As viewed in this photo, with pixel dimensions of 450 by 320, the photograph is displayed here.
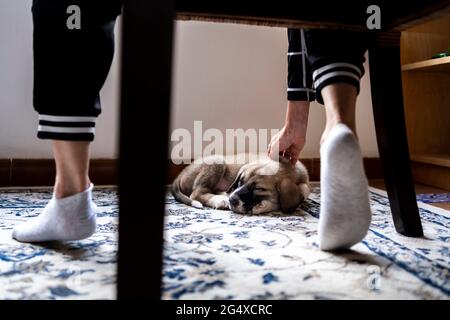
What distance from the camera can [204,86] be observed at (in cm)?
181

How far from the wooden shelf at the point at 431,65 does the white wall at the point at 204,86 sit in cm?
20

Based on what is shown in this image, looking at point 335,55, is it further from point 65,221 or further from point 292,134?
point 65,221

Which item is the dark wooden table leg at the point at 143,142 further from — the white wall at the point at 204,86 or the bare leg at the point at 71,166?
the white wall at the point at 204,86

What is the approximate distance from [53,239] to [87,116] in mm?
266

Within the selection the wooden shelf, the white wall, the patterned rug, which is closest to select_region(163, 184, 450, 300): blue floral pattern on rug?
the patterned rug

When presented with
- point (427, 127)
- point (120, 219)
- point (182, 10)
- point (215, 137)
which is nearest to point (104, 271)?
Answer: point (120, 219)

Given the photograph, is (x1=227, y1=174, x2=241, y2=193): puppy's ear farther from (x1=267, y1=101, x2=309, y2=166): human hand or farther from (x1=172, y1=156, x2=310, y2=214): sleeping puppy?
(x1=267, y1=101, x2=309, y2=166): human hand

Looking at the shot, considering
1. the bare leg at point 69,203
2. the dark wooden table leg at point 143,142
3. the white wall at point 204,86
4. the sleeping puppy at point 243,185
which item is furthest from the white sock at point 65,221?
the white wall at point 204,86

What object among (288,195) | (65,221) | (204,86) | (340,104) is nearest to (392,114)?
(340,104)

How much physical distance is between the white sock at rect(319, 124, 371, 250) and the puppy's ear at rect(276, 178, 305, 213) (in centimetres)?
52

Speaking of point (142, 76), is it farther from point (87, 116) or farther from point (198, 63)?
point (198, 63)

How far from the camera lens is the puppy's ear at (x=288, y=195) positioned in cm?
129

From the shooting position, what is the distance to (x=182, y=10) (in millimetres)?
741

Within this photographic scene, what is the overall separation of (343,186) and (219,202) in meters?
0.66
